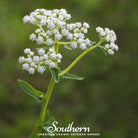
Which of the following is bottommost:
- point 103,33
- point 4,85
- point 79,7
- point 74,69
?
point 103,33

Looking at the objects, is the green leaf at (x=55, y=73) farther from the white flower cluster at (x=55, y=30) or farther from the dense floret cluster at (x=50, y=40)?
the white flower cluster at (x=55, y=30)

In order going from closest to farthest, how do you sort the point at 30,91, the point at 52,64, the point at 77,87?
the point at 52,64 < the point at 30,91 < the point at 77,87

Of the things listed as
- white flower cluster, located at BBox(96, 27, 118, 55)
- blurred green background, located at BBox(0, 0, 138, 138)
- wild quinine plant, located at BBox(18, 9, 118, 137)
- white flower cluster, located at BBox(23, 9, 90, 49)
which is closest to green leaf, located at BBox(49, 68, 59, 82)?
wild quinine plant, located at BBox(18, 9, 118, 137)

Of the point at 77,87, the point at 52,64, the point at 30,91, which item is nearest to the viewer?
the point at 52,64

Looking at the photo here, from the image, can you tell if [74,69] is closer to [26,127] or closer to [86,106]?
[86,106]

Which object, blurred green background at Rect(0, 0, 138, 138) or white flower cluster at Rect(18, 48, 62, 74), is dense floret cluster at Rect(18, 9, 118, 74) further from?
blurred green background at Rect(0, 0, 138, 138)

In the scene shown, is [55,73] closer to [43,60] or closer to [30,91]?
[43,60]

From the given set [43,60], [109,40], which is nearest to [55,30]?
[43,60]

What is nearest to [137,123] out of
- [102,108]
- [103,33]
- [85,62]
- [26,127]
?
[102,108]
